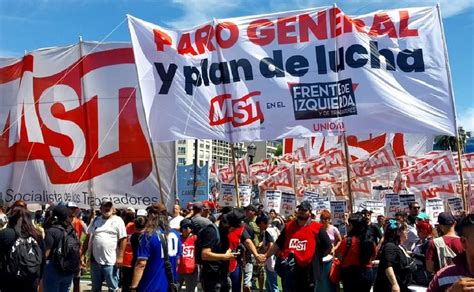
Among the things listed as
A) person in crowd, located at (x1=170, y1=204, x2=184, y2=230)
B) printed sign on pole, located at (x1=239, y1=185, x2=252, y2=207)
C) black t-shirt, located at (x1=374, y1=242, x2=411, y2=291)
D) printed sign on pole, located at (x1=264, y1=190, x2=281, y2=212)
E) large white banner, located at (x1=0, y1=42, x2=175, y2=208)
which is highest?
large white banner, located at (x1=0, y1=42, x2=175, y2=208)

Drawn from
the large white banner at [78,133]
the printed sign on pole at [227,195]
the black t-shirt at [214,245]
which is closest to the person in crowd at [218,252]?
the black t-shirt at [214,245]

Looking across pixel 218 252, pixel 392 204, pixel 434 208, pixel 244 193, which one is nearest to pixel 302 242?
pixel 218 252

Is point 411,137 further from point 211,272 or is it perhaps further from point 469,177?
point 211,272

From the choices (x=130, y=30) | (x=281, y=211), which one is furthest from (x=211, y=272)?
(x=281, y=211)

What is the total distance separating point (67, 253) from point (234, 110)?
5.50 metres

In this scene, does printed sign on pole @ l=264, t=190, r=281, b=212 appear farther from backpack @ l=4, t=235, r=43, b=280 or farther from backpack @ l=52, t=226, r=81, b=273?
backpack @ l=4, t=235, r=43, b=280

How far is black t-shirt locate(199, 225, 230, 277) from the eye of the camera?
7.31 metres

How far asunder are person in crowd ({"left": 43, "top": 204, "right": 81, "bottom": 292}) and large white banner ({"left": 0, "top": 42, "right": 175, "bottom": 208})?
5.31 meters

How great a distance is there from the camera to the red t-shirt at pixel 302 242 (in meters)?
7.21

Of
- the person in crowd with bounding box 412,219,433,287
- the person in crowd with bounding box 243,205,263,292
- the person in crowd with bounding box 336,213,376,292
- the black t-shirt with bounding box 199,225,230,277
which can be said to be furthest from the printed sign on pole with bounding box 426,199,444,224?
the black t-shirt with bounding box 199,225,230,277

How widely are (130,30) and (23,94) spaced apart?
10.6ft

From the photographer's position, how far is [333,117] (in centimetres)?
1143

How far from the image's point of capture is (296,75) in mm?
11688

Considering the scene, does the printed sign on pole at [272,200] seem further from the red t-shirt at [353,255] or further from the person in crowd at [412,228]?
the red t-shirt at [353,255]
